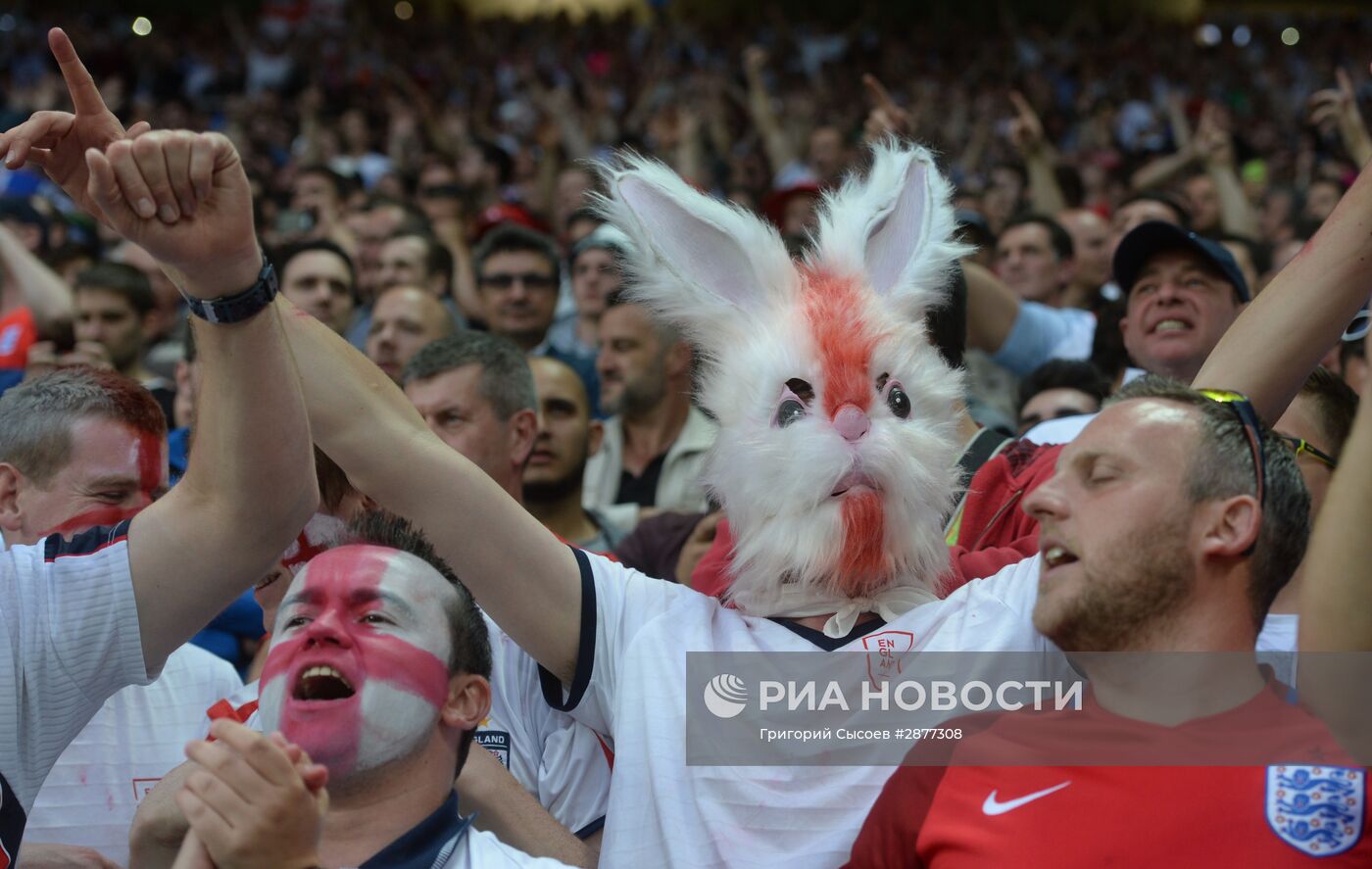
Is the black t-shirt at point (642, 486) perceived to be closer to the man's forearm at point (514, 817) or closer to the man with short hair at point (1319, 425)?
the man with short hair at point (1319, 425)

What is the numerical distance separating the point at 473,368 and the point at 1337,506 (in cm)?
242

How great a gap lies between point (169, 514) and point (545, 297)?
11.9 feet

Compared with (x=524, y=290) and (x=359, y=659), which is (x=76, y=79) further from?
(x=524, y=290)

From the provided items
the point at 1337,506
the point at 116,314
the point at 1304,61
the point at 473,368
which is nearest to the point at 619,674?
the point at 1337,506

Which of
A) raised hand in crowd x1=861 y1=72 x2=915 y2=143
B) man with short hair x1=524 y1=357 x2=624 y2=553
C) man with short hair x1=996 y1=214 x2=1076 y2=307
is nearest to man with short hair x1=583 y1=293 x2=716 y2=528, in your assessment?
man with short hair x1=524 y1=357 x2=624 y2=553

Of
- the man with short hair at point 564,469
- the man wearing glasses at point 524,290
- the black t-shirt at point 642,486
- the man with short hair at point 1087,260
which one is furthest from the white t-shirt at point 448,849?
the man with short hair at point 1087,260

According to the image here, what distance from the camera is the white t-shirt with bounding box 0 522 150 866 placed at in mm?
2264

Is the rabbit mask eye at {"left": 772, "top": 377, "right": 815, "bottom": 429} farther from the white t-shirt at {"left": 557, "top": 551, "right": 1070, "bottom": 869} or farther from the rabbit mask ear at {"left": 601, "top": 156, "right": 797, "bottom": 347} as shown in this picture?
the white t-shirt at {"left": 557, "top": 551, "right": 1070, "bottom": 869}

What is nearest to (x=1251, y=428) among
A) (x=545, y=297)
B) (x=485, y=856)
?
(x=485, y=856)

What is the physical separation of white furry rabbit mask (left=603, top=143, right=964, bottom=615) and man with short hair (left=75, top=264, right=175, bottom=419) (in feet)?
11.2

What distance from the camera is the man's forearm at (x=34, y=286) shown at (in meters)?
5.81

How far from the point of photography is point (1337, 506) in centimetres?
194

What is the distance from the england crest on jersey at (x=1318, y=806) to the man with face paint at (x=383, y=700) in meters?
1.02

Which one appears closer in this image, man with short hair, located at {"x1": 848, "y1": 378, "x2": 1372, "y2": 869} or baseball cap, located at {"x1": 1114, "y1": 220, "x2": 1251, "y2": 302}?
man with short hair, located at {"x1": 848, "y1": 378, "x2": 1372, "y2": 869}
